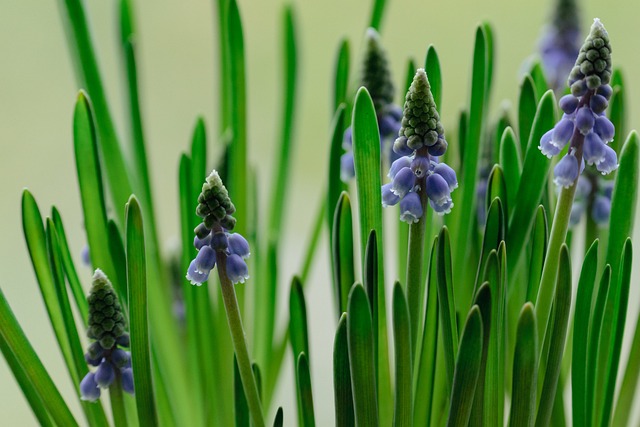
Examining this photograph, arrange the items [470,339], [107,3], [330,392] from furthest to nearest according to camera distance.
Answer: [107,3] → [330,392] → [470,339]

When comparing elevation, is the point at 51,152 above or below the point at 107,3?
below

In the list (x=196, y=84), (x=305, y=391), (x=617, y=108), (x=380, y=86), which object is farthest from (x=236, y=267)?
(x=196, y=84)

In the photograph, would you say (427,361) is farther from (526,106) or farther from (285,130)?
(285,130)

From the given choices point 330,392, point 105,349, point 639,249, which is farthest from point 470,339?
point 639,249

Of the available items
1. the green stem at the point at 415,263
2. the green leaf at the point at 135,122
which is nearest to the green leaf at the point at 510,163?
the green stem at the point at 415,263

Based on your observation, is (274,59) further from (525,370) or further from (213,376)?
(525,370)

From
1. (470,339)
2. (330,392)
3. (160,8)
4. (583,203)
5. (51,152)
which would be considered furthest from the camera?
(160,8)
